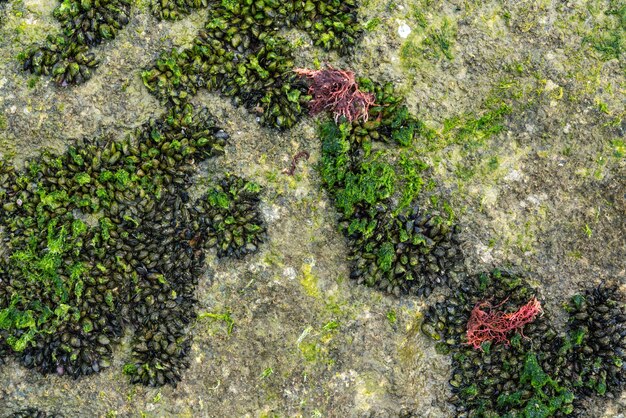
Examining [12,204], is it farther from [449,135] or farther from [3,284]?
[449,135]

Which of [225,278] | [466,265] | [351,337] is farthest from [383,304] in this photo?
[225,278]

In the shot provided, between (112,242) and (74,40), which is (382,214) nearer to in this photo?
(112,242)

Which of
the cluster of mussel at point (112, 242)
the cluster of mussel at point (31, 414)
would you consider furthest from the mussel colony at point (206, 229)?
the cluster of mussel at point (31, 414)

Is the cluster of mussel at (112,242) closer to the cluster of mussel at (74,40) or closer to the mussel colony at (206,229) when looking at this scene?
the mussel colony at (206,229)

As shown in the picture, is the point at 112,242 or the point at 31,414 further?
the point at 31,414

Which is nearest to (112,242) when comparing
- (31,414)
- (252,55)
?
(31,414)

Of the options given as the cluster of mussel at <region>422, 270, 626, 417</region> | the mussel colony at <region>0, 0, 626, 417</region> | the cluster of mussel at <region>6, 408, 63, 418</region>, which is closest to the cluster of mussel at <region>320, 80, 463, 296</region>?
the mussel colony at <region>0, 0, 626, 417</region>
